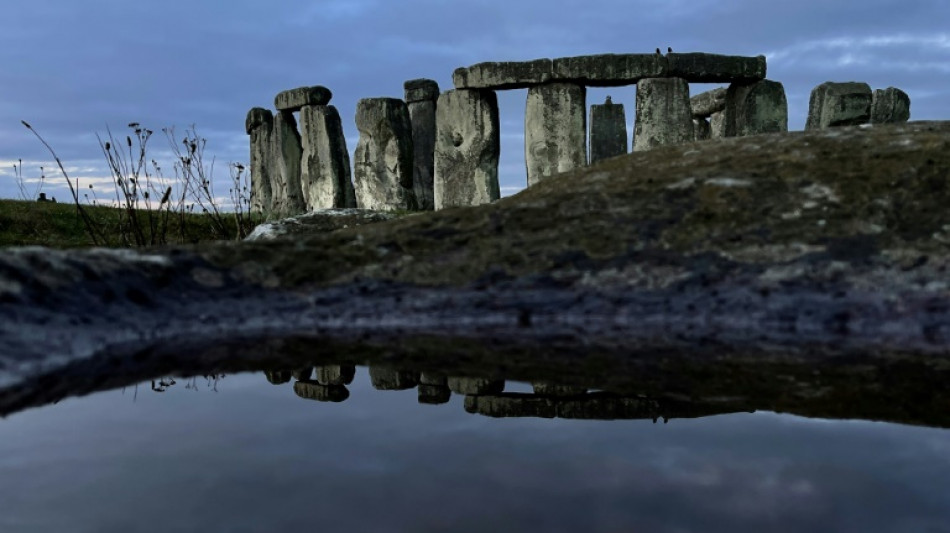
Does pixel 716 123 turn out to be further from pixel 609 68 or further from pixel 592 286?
pixel 592 286

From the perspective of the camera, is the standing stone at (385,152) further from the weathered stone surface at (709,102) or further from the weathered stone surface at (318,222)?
the weathered stone surface at (709,102)

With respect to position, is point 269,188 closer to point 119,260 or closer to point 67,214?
point 67,214

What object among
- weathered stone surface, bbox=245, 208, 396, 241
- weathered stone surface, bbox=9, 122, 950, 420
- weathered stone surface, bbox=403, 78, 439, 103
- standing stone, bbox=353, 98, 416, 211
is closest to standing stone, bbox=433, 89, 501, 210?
standing stone, bbox=353, 98, 416, 211

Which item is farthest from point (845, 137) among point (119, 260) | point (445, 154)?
point (445, 154)

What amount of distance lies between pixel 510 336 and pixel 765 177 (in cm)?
187

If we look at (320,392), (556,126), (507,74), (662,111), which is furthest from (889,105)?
(320,392)

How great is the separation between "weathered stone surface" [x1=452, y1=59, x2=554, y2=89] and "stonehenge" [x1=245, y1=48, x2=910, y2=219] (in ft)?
0.04

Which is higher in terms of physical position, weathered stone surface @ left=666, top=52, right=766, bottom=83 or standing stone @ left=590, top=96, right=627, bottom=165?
weathered stone surface @ left=666, top=52, right=766, bottom=83

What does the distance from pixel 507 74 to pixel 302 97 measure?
4.14 m

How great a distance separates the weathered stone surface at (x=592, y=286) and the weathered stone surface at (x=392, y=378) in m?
0.20

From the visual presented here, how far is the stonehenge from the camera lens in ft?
43.1

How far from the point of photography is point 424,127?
18016mm

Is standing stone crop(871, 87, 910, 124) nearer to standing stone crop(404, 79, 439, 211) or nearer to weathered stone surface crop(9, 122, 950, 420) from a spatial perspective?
standing stone crop(404, 79, 439, 211)

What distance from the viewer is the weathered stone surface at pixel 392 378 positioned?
3256mm
